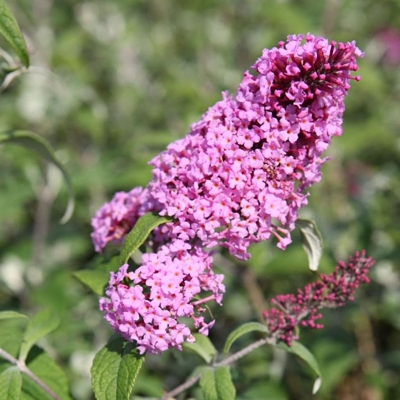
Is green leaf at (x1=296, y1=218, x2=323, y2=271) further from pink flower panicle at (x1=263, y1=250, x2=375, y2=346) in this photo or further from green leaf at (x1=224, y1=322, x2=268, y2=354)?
green leaf at (x1=224, y1=322, x2=268, y2=354)

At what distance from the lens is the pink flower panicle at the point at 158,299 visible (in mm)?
1873

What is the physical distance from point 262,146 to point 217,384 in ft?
2.71

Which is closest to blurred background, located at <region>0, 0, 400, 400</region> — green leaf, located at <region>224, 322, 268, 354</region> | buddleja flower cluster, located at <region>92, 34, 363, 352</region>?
green leaf, located at <region>224, 322, 268, 354</region>

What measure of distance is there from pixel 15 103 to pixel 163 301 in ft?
13.0

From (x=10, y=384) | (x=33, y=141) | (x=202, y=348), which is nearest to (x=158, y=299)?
(x=202, y=348)

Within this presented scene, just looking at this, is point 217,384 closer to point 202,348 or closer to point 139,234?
point 202,348

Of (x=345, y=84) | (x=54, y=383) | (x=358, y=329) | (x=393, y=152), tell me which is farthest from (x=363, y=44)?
(x=54, y=383)

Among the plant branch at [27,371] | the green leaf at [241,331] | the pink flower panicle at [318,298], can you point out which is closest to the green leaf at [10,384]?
the plant branch at [27,371]

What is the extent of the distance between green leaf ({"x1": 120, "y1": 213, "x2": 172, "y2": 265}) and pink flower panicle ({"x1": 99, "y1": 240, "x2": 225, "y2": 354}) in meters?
0.05

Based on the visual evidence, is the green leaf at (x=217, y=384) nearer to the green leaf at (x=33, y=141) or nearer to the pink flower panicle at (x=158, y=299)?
the pink flower panicle at (x=158, y=299)

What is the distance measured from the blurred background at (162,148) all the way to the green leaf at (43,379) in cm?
30

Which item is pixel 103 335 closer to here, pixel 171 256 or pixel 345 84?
pixel 171 256

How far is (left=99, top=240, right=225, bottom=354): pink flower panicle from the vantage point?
1.87 metres

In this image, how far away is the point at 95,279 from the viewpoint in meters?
2.28
